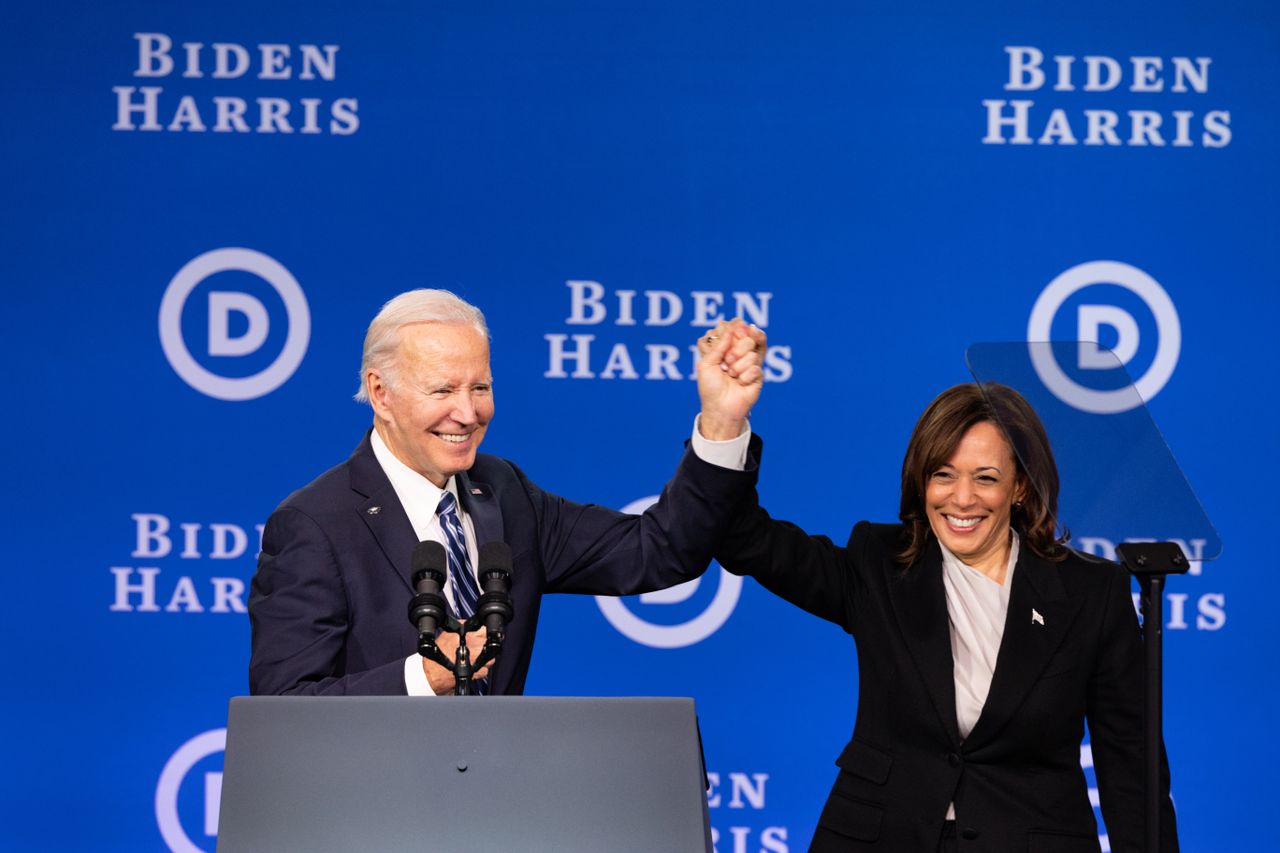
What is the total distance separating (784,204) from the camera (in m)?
3.68

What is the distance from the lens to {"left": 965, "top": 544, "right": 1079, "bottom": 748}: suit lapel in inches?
94.7

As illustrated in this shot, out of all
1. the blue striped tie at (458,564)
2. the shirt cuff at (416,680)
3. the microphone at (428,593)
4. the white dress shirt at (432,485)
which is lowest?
the shirt cuff at (416,680)

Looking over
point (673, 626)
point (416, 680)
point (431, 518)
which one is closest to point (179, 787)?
point (673, 626)

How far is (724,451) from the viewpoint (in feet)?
7.93

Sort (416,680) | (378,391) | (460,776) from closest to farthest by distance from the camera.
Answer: (460,776) → (416,680) → (378,391)

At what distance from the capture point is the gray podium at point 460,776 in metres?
1.59

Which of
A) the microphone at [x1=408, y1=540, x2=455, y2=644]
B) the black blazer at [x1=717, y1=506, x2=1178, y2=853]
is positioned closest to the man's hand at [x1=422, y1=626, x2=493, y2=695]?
the microphone at [x1=408, y1=540, x2=455, y2=644]

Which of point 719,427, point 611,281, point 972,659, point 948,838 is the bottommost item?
point 948,838

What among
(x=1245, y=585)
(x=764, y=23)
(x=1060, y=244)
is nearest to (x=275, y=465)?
(x=764, y=23)

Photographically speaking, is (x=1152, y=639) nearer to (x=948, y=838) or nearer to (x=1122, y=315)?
(x=948, y=838)

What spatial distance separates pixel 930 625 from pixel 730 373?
1.81ft

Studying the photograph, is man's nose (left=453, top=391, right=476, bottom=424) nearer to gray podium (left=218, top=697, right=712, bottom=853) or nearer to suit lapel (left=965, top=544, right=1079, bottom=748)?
gray podium (left=218, top=697, right=712, bottom=853)

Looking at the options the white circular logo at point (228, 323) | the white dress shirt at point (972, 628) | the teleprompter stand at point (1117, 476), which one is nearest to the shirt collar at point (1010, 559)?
the white dress shirt at point (972, 628)

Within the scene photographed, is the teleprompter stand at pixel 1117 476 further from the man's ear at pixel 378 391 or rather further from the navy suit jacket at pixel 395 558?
the man's ear at pixel 378 391
